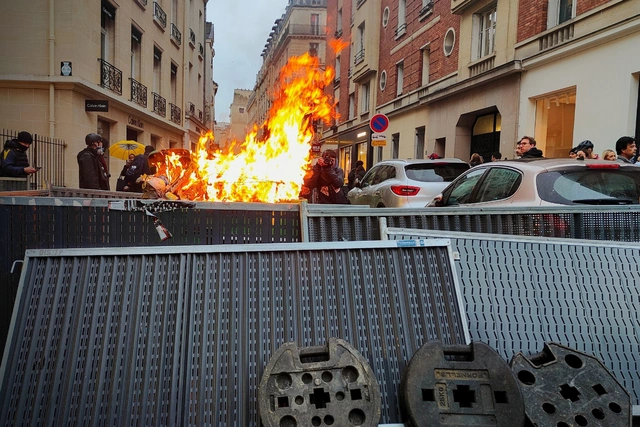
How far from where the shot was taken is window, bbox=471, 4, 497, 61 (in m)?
17.3

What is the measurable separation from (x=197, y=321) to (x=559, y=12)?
15119 millimetres

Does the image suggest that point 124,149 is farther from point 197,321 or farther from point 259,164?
point 197,321

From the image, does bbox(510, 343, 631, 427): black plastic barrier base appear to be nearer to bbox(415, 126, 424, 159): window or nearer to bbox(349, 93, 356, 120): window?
bbox(415, 126, 424, 159): window

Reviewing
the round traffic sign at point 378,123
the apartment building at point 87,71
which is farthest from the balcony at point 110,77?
the round traffic sign at point 378,123

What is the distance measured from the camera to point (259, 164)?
755 centimetres

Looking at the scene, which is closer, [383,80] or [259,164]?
[259,164]

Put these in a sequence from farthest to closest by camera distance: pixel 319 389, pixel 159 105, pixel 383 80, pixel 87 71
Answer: pixel 383 80, pixel 159 105, pixel 87 71, pixel 319 389

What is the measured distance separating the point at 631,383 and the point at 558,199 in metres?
2.85

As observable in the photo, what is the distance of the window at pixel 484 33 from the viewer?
17.3 meters

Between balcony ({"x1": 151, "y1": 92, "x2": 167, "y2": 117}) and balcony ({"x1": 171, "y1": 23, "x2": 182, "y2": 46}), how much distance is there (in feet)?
13.3

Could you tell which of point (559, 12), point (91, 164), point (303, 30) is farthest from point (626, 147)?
point (303, 30)

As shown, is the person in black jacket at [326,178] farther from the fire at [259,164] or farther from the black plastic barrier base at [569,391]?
the black plastic barrier base at [569,391]

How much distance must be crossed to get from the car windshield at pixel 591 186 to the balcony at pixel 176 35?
24689 mm

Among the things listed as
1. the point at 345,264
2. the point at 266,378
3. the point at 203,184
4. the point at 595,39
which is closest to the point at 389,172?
the point at 203,184
